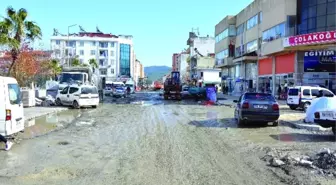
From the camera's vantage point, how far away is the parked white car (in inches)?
1179

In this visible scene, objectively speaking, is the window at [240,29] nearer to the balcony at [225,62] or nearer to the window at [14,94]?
the balcony at [225,62]

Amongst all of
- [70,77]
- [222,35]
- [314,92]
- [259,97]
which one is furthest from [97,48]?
[259,97]

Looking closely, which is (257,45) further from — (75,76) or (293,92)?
(75,76)

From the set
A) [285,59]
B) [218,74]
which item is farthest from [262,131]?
[218,74]

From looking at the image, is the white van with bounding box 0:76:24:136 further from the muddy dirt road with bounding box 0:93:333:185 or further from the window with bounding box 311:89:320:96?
the window with bounding box 311:89:320:96

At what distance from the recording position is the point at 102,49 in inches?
5059

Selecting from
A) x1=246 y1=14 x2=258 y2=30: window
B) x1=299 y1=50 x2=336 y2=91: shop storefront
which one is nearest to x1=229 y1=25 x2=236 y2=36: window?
x1=246 y1=14 x2=258 y2=30: window

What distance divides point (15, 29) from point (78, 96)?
6462 mm

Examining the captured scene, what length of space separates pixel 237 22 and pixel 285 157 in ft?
201

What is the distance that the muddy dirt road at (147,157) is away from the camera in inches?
296

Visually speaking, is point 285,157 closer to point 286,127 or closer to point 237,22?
point 286,127

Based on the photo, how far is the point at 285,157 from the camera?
9453 millimetres

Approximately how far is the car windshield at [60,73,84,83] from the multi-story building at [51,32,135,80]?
8866cm

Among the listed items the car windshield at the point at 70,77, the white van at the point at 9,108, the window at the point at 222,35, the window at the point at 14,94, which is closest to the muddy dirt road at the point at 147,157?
the white van at the point at 9,108
